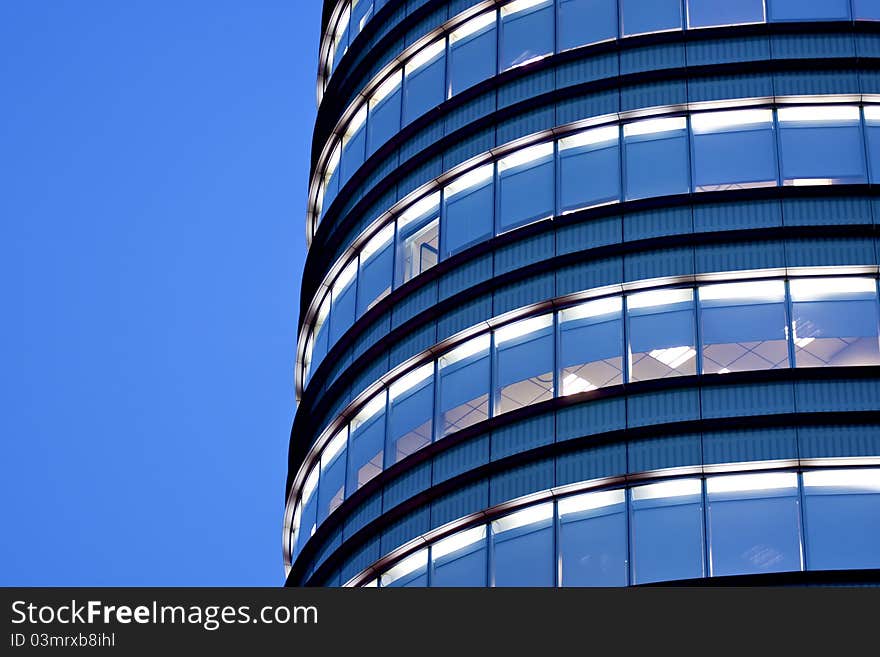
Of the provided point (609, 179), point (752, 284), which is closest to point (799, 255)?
point (752, 284)

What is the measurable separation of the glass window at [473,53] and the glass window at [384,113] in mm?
2104

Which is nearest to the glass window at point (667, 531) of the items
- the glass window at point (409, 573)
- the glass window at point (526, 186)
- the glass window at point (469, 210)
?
the glass window at point (409, 573)

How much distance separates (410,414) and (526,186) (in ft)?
20.6

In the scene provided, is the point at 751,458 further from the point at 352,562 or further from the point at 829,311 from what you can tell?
the point at 352,562

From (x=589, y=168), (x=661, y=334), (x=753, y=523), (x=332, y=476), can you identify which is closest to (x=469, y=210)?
(x=589, y=168)

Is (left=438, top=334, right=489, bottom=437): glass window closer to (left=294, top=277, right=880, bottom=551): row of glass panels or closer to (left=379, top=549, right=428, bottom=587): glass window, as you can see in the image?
(left=294, top=277, right=880, bottom=551): row of glass panels

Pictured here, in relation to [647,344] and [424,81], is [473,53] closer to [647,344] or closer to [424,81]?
[424,81]

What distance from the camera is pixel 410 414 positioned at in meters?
48.3

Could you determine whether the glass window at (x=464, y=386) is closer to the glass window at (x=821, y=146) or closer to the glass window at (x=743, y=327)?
the glass window at (x=743, y=327)

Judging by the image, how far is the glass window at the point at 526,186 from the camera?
159ft

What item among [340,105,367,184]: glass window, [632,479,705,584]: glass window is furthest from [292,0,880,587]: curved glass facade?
[340,105,367,184]: glass window

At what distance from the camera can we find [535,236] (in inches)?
1895
